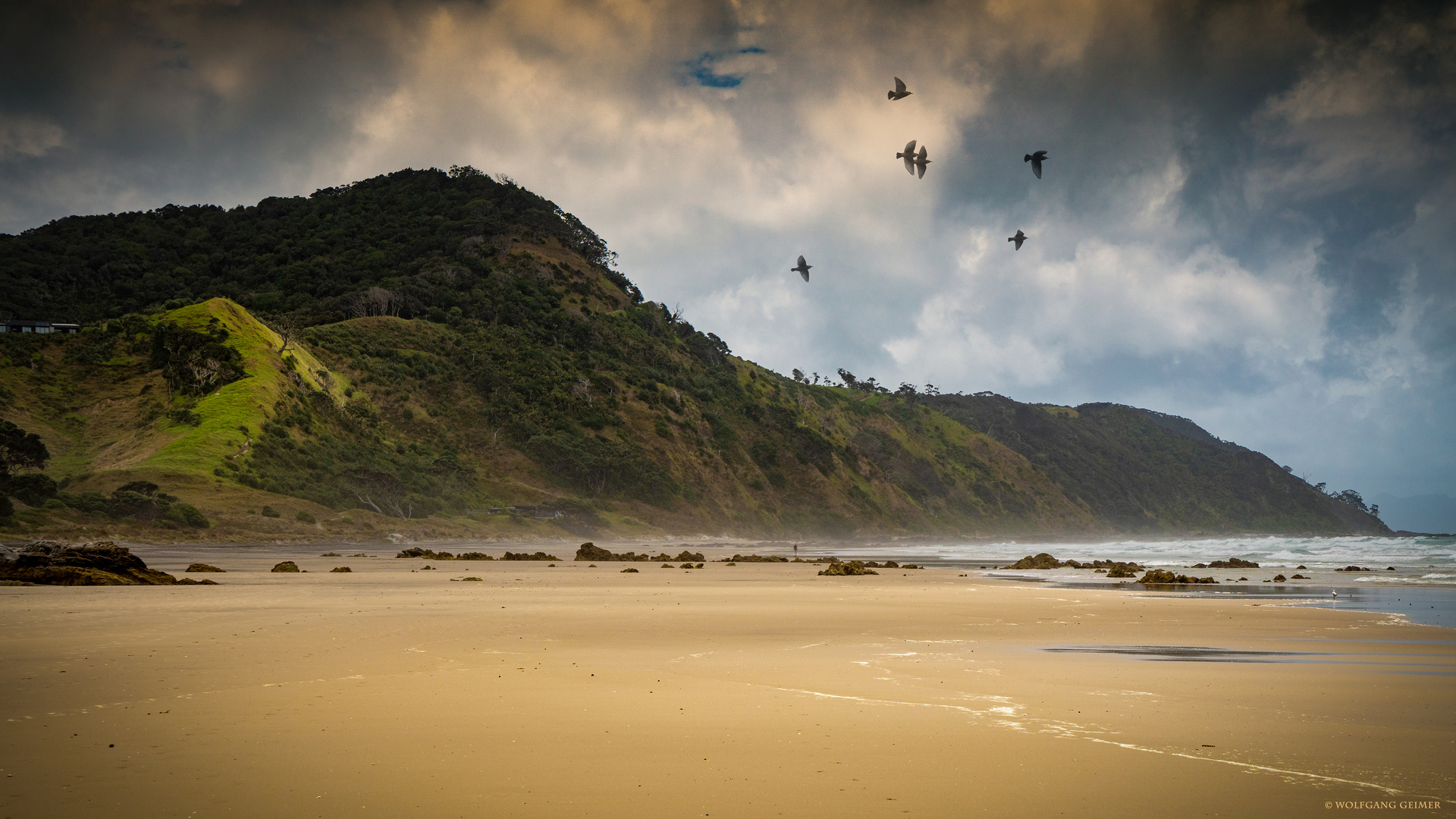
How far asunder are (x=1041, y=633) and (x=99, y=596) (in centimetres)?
1276

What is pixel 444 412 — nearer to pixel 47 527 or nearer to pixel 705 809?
pixel 47 527

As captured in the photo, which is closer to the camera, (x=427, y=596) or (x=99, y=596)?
(x=99, y=596)

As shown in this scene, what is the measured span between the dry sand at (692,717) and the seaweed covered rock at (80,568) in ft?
13.7

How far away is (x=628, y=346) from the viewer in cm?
9331

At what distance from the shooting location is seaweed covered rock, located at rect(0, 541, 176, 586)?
14.7 m

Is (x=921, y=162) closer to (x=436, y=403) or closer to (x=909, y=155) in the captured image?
(x=909, y=155)

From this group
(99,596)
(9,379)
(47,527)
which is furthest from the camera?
(9,379)

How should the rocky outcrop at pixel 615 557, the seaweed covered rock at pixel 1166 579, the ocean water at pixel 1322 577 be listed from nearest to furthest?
the ocean water at pixel 1322 577, the seaweed covered rock at pixel 1166 579, the rocky outcrop at pixel 615 557

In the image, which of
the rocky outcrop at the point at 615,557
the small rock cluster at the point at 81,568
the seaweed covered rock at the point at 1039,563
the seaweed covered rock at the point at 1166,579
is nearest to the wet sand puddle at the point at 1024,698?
the seaweed covered rock at the point at 1166,579

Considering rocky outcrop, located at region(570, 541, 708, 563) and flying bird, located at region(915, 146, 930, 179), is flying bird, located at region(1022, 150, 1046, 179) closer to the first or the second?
flying bird, located at region(915, 146, 930, 179)

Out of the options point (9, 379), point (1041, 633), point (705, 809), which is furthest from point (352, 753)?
point (9, 379)

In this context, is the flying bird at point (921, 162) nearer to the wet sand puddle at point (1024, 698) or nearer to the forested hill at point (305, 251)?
the wet sand puddle at point (1024, 698)

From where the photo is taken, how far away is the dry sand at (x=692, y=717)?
12.7 feet

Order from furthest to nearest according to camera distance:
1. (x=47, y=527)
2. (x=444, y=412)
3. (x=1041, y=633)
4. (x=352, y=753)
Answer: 1. (x=444, y=412)
2. (x=47, y=527)
3. (x=1041, y=633)
4. (x=352, y=753)
